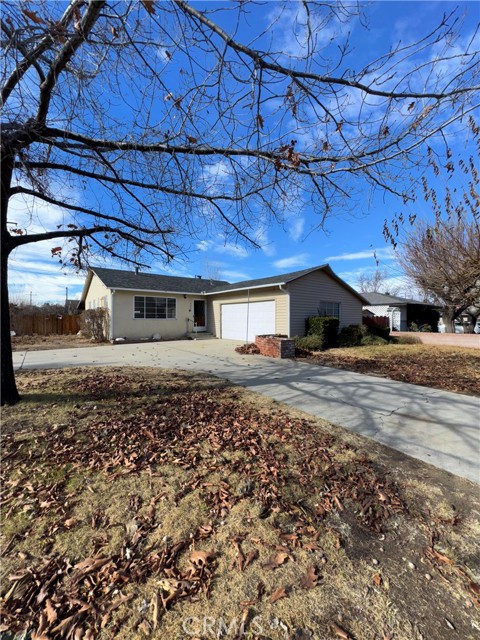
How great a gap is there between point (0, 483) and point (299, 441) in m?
2.90

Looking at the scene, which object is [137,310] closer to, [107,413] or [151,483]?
[107,413]

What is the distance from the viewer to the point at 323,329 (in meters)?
12.5

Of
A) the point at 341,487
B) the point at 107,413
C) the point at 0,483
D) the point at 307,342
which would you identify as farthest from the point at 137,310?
the point at 341,487

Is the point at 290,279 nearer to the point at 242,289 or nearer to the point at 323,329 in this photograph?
the point at 323,329

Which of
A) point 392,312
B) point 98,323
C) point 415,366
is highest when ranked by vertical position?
point 392,312

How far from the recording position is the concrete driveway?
338 centimetres

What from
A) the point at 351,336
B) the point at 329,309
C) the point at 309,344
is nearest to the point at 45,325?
the point at 309,344

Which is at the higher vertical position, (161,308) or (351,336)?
(161,308)

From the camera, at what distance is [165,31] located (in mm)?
2516

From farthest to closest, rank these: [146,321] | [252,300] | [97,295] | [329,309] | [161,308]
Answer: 1. [97,295]
2. [161,308]
3. [146,321]
4. [329,309]
5. [252,300]

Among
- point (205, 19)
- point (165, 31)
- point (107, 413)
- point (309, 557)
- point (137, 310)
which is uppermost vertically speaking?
point (165, 31)

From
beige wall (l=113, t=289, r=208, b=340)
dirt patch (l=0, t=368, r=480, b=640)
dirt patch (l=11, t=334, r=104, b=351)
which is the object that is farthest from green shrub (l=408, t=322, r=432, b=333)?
dirt patch (l=0, t=368, r=480, b=640)

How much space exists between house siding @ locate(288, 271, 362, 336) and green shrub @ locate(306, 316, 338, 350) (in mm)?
430

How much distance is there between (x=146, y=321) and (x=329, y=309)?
9.99 metres
